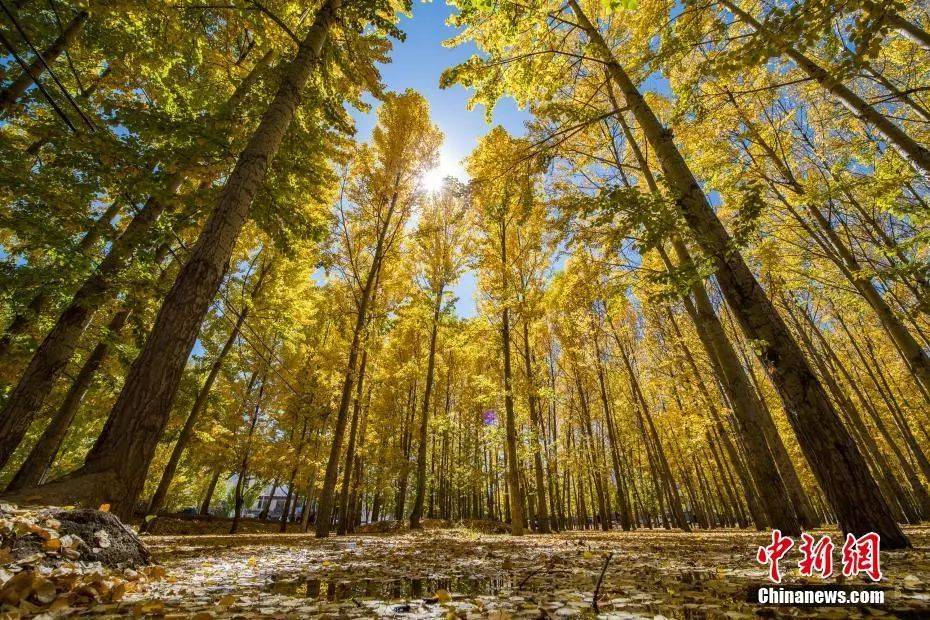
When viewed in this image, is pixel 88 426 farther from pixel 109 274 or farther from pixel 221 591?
pixel 221 591

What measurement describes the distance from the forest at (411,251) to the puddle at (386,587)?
0.13 ft

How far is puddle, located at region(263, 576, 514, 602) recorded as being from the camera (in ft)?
7.13

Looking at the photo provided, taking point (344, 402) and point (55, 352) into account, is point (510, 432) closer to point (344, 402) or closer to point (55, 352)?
point (344, 402)

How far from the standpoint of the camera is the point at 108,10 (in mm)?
4812

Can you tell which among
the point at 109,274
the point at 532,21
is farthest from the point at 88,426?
the point at 532,21

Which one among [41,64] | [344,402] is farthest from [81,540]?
[41,64]

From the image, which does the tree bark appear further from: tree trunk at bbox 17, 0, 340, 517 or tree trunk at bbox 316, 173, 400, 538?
tree trunk at bbox 316, 173, 400, 538

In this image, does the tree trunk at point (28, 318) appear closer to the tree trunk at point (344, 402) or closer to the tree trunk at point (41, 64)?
the tree trunk at point (41, 64)

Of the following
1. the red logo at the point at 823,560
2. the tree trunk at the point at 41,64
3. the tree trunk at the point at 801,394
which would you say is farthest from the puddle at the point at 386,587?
the tree trunk at the point at 41,64

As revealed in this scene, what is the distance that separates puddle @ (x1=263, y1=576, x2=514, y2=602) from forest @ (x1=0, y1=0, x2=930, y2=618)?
0.04 metres

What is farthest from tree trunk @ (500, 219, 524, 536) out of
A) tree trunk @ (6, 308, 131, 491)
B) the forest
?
tree trunk @ (6, 308, 131, 491)

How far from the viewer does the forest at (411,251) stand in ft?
8.23

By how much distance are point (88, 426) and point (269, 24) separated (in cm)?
1733

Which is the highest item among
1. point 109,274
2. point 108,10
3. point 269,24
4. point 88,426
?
point 269,24
